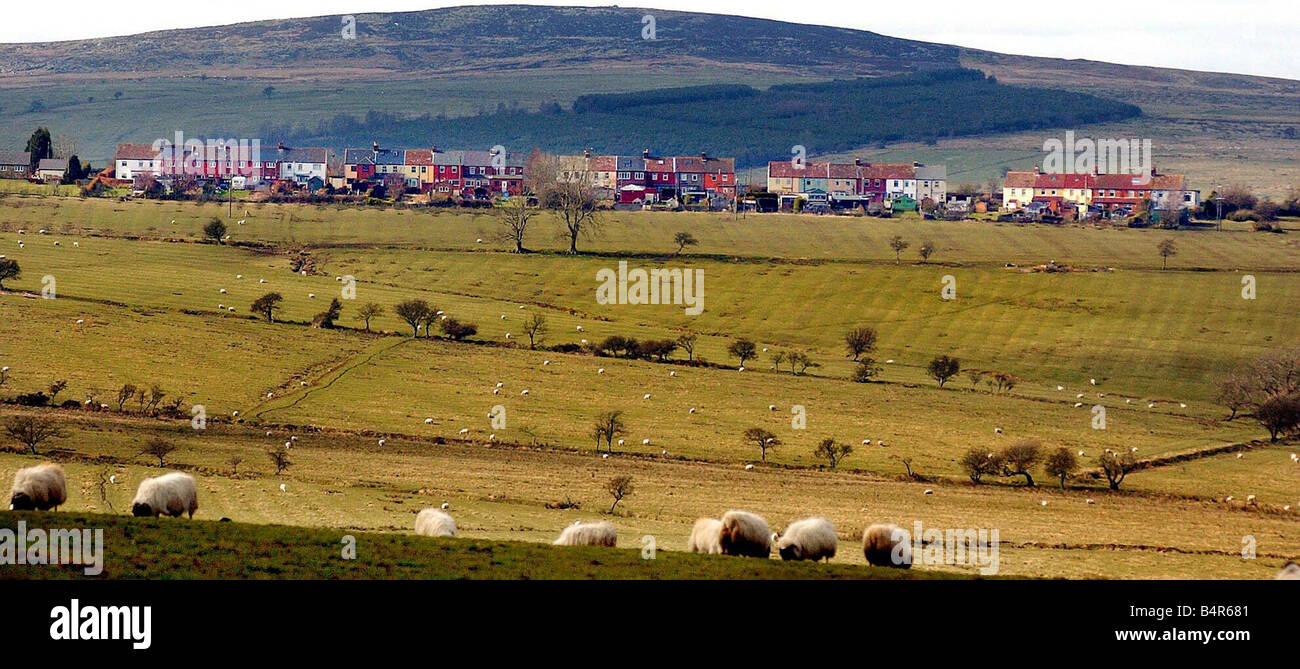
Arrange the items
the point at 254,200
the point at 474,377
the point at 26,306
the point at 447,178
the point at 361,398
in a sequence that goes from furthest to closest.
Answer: the point at 447,178 → the point at 254,200 → the point at 26,306 → the point at 474,377 → the point at 361,398

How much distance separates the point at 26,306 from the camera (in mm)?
75125

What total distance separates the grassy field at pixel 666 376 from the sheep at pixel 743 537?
5.53m

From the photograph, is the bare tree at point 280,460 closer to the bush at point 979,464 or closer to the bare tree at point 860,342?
the bush at point 979,464

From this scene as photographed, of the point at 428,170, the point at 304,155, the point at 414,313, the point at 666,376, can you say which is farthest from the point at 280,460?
the point at 304,155

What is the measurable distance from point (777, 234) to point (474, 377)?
6175cm

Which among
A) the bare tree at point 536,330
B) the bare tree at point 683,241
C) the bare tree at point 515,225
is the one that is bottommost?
the bare tree at point 536,330

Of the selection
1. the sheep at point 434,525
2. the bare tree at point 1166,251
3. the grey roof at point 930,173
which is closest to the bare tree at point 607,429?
the sheep at point 434,525

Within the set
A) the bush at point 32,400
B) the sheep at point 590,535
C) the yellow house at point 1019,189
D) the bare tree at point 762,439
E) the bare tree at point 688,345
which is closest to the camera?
the sheep at point 590,535

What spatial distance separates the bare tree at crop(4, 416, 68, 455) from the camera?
4734cm

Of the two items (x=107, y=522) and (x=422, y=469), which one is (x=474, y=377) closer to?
(x=422, y=469)

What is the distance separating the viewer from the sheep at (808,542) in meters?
29.8
